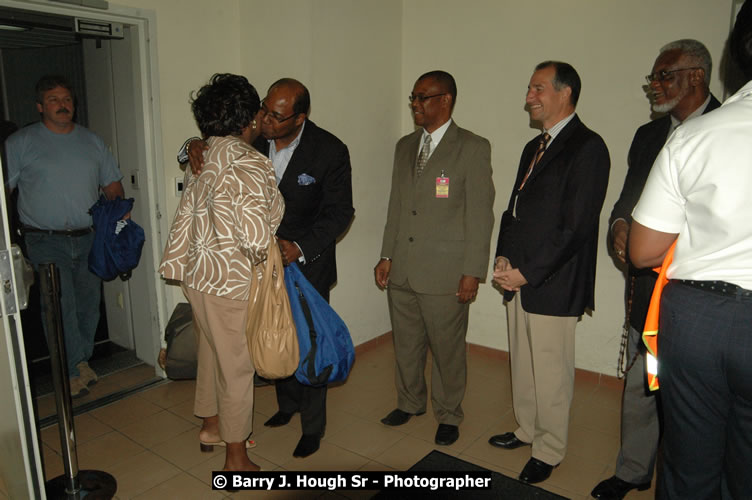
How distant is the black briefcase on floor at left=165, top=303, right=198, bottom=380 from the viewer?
3.31 meters

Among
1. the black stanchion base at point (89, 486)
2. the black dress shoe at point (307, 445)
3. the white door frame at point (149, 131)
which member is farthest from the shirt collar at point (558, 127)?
the black stanchion base at point (89, 486)

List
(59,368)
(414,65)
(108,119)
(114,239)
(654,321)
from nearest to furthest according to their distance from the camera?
(654,321)
(59,368)
(114,239)
(108,119)
(414,65)

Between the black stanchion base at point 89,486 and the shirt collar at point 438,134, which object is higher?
the shirt collar at point 438,134

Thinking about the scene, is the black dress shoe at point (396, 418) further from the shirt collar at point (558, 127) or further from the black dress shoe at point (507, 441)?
the shirt collar at point (558, 127)

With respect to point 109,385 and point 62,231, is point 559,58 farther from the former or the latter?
point 109,385

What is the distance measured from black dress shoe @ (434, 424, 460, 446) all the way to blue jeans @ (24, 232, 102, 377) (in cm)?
231

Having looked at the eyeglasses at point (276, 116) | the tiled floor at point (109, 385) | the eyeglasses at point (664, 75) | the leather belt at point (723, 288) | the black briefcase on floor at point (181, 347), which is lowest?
the tiled floor at point (109, 385)

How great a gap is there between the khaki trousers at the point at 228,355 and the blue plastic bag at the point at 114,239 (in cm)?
110

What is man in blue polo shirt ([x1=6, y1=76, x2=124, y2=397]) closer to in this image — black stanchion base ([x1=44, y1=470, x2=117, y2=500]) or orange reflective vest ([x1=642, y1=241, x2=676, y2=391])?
black stanchion base ([x1=44, y1=470, x2=117, y2=500])

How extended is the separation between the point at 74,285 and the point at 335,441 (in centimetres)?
201

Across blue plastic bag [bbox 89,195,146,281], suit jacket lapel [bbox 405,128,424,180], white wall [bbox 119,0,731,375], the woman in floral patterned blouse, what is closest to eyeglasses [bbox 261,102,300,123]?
the woman in floral patterned blouse

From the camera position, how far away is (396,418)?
2986mm

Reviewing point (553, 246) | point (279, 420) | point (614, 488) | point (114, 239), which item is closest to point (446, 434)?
point (614, 488)

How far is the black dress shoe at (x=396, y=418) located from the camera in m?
2.97
